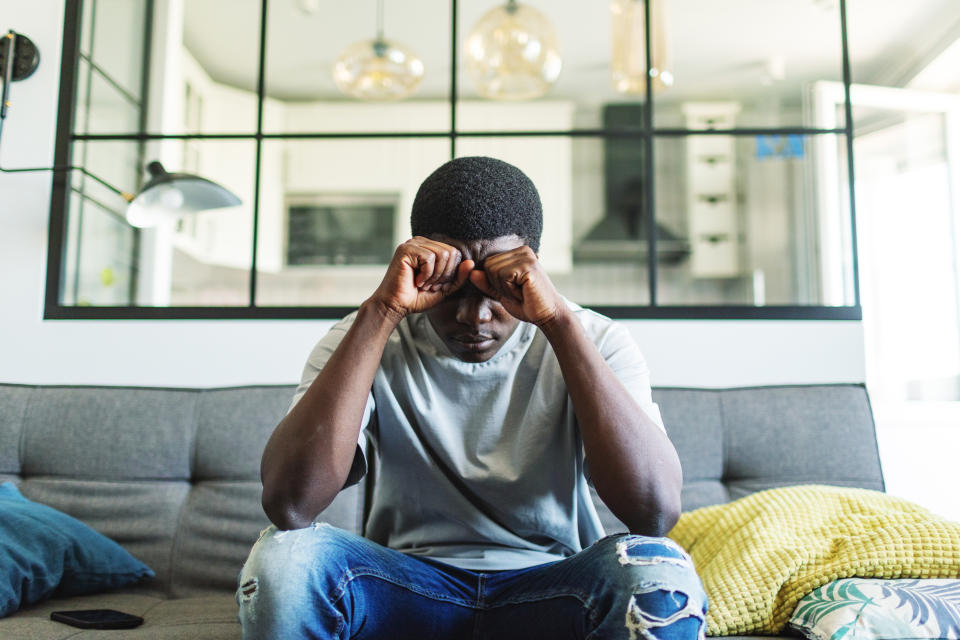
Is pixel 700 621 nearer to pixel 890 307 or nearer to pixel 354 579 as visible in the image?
pixel 354 579

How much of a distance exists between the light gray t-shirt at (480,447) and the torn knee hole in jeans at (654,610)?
316 millimetres

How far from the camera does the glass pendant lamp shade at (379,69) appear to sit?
324cm

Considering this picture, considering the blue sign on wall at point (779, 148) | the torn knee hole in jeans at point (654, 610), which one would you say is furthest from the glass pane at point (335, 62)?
the torn knee hole in jeans at point (654, 610)

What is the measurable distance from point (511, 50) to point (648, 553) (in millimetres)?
2107

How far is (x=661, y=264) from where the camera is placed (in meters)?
5.98

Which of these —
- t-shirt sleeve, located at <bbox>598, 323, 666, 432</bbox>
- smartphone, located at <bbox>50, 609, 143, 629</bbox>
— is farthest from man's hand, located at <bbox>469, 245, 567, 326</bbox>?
smartphone, located at <bbox>50, 609, 143, 629</bbox>

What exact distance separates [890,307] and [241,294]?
413 cm

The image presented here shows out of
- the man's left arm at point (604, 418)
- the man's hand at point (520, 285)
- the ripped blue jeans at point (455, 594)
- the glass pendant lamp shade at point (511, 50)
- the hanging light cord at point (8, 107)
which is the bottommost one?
the ripped blue jeans at point (455, 594)

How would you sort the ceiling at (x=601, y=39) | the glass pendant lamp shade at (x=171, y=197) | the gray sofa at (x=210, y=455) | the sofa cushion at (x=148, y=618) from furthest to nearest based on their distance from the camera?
the ceiling at (x=601, y=39) → the glass pendant lamp shade at (x=171, y=197) → the gray sofa at (x=210, y=455) → the sofa cushion at (x=148, y=618)

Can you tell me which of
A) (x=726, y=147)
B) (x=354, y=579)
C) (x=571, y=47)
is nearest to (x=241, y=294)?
(x=571, y=47)

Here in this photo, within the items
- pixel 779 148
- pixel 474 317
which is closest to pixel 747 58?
pixel 779 148

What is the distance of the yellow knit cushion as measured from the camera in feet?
4.35

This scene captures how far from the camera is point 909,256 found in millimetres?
4152

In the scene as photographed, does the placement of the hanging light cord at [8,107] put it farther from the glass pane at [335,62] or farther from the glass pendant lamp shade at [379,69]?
the glass pane at [335,62]
